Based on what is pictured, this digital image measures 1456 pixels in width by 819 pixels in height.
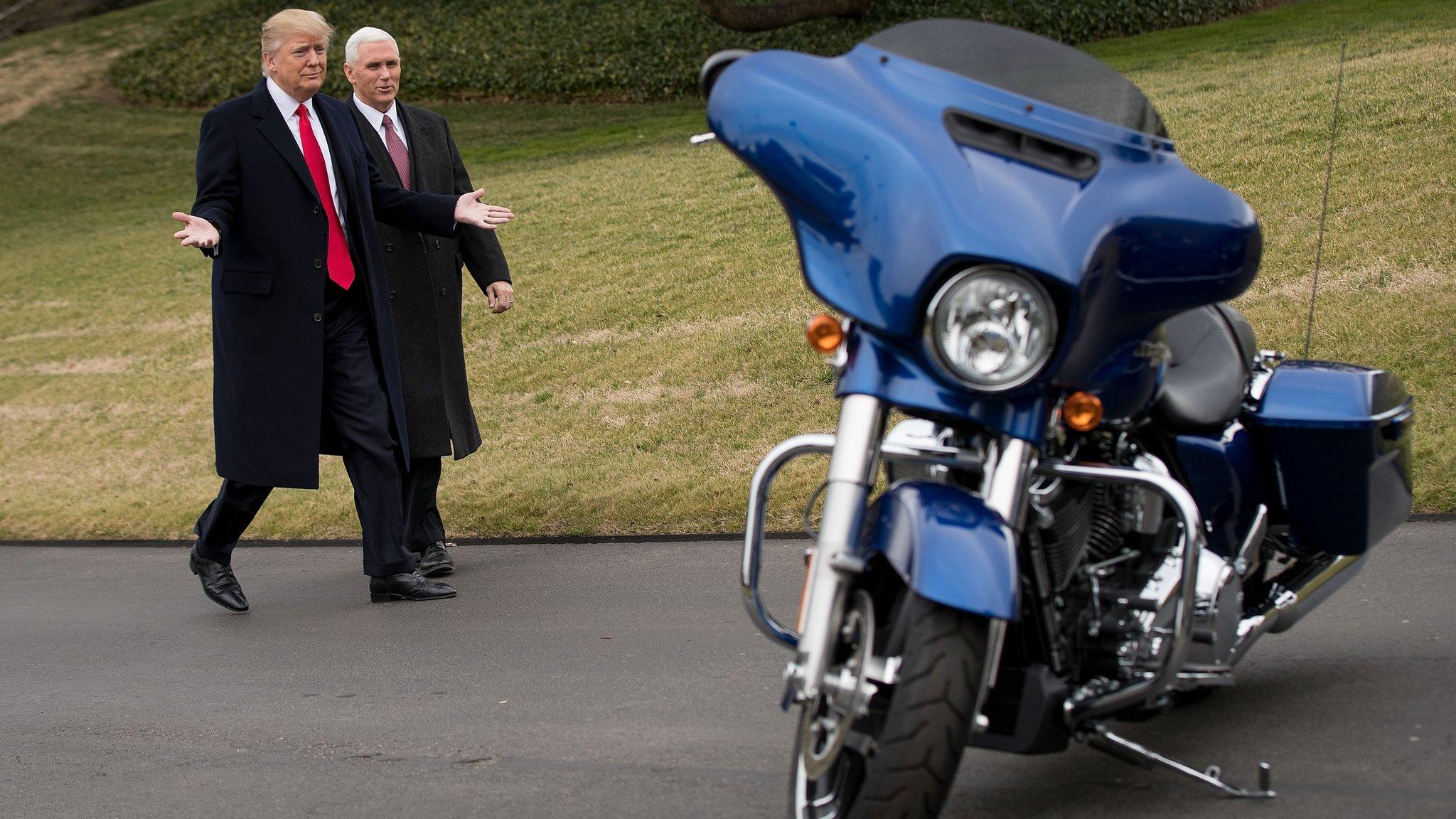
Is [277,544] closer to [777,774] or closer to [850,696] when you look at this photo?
[777,774]

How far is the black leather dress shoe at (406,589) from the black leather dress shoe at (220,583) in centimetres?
49

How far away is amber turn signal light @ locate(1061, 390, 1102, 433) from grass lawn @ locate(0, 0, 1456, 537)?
11.7 feet

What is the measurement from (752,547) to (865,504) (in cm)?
28

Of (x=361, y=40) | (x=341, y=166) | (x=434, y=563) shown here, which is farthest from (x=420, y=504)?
(x=361, y=40)

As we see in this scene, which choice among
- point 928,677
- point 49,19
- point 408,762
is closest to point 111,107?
point 49,19

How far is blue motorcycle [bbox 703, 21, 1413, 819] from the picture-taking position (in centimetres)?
293

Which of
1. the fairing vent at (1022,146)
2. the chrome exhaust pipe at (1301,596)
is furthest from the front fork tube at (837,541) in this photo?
the chrome exhaust pipe at (1301,596)

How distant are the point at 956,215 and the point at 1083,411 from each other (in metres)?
0.46

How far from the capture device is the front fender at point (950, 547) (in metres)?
2.82

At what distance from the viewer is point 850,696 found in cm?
299

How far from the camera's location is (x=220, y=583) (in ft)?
19.9

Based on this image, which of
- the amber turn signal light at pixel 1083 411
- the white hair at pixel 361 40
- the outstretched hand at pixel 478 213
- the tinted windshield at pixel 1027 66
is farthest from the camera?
the white hair at pixel 361 40

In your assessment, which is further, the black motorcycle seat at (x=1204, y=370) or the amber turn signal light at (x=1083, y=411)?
the black motorcycle seat at (x=1204, y=370)

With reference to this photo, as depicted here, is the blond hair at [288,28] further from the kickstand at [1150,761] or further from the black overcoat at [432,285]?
the kickstand at [1150,761]
